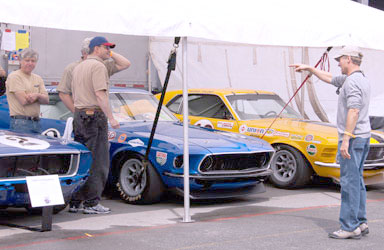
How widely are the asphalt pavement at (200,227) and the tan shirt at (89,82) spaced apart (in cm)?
123

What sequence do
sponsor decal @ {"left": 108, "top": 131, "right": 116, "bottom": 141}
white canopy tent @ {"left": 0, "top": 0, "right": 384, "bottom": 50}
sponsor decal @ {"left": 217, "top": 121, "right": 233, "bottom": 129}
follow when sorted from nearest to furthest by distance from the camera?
white canopy tent @ {"left": 0, "top": 0, "right": 384, "bottom": 50}, sponsor decal @ {"left": 108, "top": 131, "right": 116, "bottom": 141}, sponsor decal @ {"left": 217, "top": 121, "right": 233, "bottom": 129}

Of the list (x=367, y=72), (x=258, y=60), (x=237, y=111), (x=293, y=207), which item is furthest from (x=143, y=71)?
(x=293, y=207)

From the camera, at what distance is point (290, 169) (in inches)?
362

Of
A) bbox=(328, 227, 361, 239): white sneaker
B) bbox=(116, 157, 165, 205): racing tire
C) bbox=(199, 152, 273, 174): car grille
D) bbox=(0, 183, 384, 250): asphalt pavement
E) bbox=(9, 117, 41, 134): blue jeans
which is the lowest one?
bbox=(0, 183, 384, 250): asphalt pavement

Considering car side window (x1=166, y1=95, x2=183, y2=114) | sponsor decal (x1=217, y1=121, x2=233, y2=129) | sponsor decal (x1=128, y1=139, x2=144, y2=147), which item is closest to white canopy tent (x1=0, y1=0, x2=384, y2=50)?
sponsor decal (x1=128, y1=139, x2=144, y2=147)

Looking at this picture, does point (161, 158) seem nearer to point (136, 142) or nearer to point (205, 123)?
point (136, 142)

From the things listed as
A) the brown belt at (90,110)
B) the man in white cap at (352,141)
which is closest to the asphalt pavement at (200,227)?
the man in white cap at (352,141)

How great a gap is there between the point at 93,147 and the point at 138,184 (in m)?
1.01

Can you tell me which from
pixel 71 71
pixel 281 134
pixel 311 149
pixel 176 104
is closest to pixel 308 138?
pixel 311 149

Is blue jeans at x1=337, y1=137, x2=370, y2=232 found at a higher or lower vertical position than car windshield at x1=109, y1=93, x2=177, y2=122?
lower

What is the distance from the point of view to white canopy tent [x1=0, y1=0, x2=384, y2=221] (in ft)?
19.4

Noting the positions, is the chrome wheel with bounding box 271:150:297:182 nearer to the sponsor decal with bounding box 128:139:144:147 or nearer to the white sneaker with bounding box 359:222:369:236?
the sponsor decal with bounding box 128:139:144:147

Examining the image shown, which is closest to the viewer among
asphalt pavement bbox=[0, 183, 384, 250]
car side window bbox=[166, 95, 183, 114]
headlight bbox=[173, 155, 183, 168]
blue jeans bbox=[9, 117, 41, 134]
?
asphalt pavement bbox=[0, 183, 384, 250]

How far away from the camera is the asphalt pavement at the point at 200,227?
5621mm
